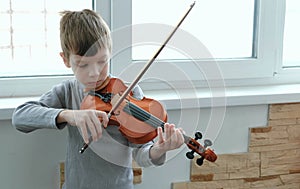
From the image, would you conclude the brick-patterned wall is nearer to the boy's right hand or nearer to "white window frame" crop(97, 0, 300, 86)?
"white window frame" crop(97, 0, 300, 86)

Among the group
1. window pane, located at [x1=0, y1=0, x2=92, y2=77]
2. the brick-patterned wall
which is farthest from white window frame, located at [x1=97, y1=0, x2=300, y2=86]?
window pane, located at [x1=0, y1=0, x2=92, y2=77]

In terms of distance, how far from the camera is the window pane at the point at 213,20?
1574mm

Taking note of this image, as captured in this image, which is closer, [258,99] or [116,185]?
[116,185]

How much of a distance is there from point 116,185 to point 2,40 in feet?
1.83

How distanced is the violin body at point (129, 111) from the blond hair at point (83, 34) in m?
0.09

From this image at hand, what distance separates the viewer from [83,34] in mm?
1162

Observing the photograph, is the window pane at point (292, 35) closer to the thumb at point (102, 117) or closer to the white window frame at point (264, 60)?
the white window frame at point (264, 60)

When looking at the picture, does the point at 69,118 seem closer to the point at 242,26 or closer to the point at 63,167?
the point at 63,167

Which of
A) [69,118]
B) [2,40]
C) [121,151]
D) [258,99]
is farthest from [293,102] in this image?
[2,40]

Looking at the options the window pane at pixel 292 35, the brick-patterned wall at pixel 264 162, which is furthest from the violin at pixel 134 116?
the window pane at pixel 292 35

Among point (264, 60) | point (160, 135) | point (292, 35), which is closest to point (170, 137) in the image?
point (160, 135)

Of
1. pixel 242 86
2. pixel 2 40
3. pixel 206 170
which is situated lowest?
pixel 206 170

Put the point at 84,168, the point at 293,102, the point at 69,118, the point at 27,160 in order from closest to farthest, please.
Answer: the point at 69,118
the point at 84,168
the point at 27,160
the point at 293,102

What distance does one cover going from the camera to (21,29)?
58.1 inches
